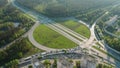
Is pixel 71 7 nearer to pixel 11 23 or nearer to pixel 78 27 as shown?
pixel 78 27

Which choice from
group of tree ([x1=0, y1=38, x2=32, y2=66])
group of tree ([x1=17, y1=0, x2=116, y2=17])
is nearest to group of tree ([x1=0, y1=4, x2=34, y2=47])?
group of tree ([x1=0, y1=38, x2=32, y2=66])

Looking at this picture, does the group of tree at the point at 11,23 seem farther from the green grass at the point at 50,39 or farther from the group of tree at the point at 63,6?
the group of tree at the point at 63,6

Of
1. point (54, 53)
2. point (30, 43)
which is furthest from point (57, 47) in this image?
point (30, 43)

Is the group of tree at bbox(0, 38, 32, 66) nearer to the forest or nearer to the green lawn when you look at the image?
the green lawn

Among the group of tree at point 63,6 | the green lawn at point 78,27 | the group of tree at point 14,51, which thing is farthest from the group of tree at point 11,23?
the green lawn at point 78,27

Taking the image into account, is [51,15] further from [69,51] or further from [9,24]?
[69,51]

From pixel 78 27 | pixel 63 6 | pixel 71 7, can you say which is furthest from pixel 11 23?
pixel 71 7
